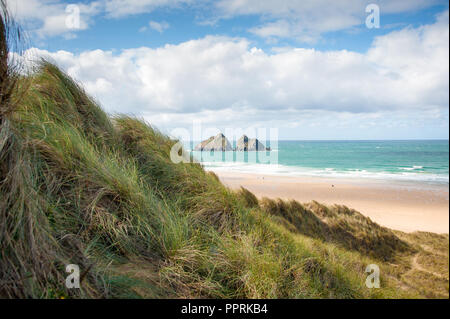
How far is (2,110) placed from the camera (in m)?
2.71

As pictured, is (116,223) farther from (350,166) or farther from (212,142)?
(350,166)

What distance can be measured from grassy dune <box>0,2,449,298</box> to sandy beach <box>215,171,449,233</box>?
6880 millimetres

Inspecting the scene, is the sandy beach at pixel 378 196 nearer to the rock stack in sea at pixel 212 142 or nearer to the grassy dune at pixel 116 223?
the rock stack in sea at pixel 212 142

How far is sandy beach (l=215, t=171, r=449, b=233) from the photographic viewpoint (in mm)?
12766

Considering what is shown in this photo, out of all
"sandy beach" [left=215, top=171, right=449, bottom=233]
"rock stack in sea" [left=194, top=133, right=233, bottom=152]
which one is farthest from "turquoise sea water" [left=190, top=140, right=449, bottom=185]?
"sandy beach" [left=215, top=171, right=449, bottom=233]

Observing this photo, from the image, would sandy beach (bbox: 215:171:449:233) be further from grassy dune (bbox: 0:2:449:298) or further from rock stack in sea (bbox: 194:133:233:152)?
grassy dune (bbox: 0:2:449:298)

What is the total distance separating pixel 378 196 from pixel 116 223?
59.2 ft

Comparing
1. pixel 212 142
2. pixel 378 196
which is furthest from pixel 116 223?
pixel 378 196

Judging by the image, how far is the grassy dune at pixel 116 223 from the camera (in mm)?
2363

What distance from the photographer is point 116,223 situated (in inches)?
133

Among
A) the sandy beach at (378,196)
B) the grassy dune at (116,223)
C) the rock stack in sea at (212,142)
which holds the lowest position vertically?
the sandy beach at (378,196)

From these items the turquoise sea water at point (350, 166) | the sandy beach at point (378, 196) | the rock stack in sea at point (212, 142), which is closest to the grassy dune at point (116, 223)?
the turquoise sea water at point (350, 166)

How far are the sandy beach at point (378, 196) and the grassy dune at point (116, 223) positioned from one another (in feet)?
22.6

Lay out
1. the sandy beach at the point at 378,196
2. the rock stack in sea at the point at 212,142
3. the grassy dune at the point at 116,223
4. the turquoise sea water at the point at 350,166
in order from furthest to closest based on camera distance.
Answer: the turquoise sea water at the point at 350,166, the sandy beach at the point at 378,196, the rock stack in sea at the point at 212,142, the grassy dune at the point at 116,223
